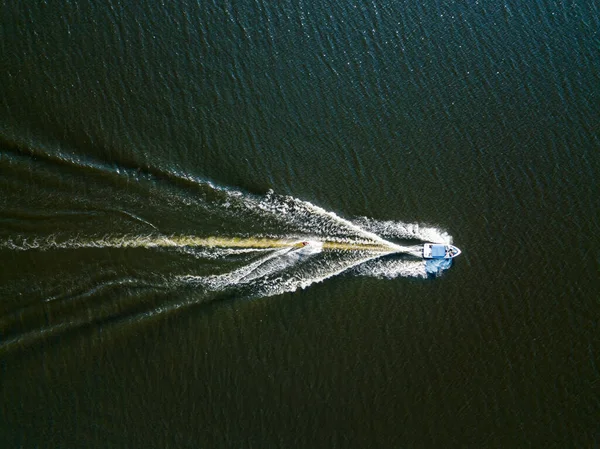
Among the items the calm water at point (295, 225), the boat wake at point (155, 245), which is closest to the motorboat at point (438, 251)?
the boat wake at point (155, 245)

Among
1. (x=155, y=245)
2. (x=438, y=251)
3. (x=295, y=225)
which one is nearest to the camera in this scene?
(x=155, y=245)

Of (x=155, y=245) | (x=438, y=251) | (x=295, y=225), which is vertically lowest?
(x=438, y=251)

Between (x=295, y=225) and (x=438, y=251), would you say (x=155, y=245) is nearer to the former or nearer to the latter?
(x=295, y=225)

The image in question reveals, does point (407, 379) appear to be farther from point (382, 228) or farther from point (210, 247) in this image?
point (210, 247)

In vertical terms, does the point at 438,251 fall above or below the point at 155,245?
below

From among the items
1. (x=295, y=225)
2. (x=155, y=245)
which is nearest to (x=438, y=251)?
(x=295, y=225)
